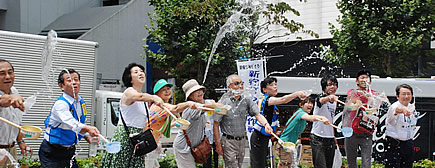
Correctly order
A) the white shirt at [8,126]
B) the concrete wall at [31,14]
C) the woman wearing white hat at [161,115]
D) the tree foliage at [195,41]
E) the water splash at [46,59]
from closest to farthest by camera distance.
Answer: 1. the white shirt at [8,126]
2. the woman wearing white hat at [161,115]
3. the water splash at [46,59]
4. the tree foliage at [195,41]
5. the concrete wall at [31,14]

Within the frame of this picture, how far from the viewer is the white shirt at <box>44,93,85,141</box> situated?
557cm

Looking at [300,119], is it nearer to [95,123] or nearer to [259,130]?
[259,130]

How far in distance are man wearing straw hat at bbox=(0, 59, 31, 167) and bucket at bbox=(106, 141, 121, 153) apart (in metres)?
0.99

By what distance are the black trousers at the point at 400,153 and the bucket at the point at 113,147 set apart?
14.4ft

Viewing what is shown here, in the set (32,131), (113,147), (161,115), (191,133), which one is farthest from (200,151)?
(32,131)

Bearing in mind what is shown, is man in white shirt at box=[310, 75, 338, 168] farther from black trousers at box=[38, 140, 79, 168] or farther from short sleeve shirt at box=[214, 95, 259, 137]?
black trousers at box=[38, 140, 79, 168]

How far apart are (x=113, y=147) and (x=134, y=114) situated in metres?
0.50

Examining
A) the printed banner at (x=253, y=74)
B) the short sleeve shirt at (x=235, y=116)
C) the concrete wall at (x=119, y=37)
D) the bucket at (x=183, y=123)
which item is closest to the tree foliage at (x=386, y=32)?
the printed banner at (x=253, y=74)

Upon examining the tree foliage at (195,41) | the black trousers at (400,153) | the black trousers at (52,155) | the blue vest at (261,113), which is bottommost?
the black trousers at (400,153)

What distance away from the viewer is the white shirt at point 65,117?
219 inches

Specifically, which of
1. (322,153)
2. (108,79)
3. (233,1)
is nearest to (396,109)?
(322,153)

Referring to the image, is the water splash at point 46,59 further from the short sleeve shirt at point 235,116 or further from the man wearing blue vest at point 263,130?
the man wearing blue vest at point 263,130

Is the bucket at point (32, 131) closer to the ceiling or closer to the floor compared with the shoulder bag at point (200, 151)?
closer to the ceiling

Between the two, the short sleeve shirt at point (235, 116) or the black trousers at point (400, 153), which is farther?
the black trousers at point (400, 153)
